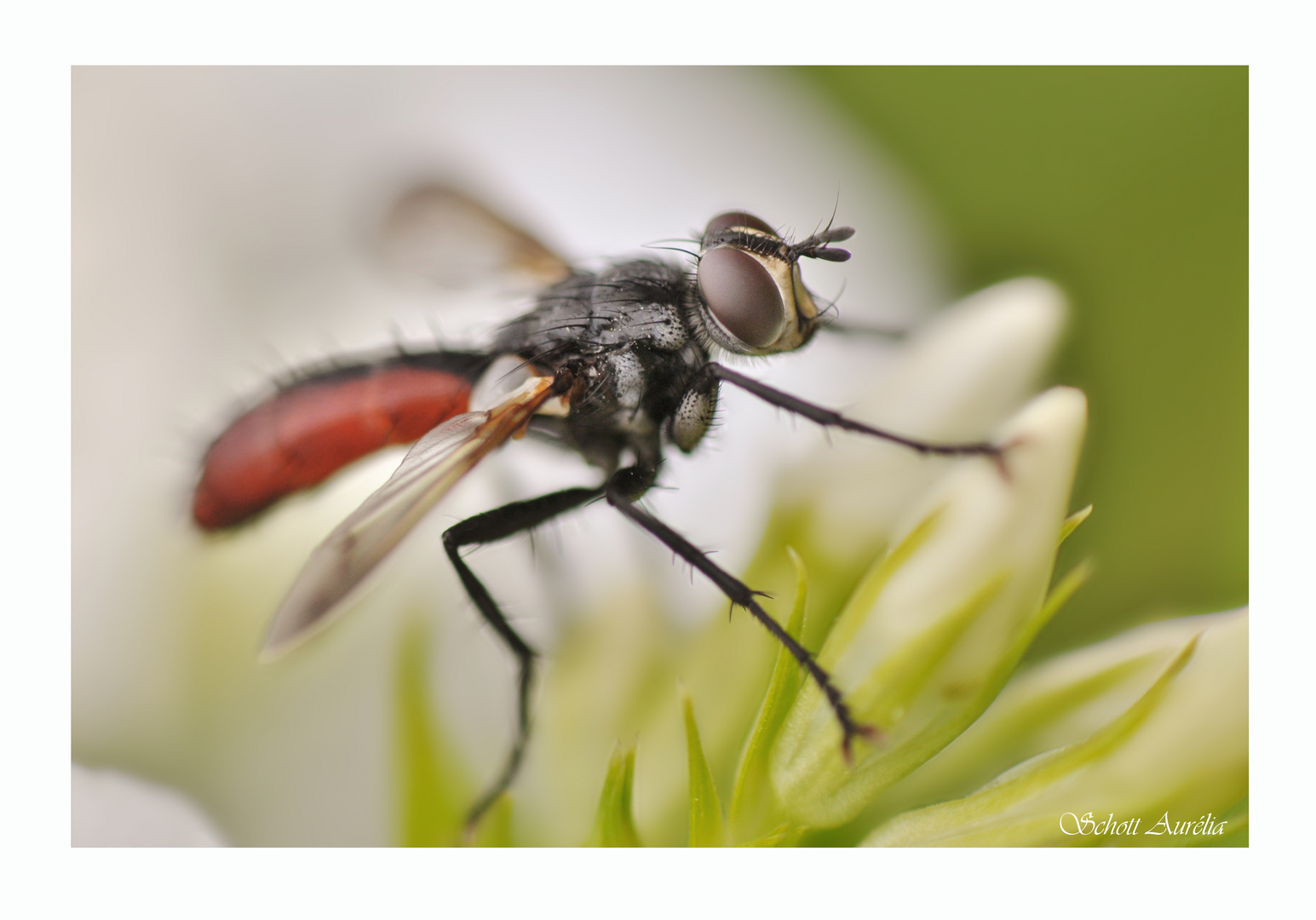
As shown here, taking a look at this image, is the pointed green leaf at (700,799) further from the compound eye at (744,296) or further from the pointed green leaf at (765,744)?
the compound eye at (744,296)

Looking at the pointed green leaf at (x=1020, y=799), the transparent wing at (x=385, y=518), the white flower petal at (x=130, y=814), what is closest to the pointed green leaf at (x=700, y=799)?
the pointed green leaf at (x=1020, y=799)

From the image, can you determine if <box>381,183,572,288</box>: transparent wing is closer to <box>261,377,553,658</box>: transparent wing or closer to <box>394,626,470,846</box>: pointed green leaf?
<box>261,377,553,658</box>: transparent wing

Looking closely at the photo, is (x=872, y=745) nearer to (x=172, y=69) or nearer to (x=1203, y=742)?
(x=1203, y=742)

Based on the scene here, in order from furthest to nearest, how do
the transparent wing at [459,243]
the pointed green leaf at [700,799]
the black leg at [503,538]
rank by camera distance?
the transparent wing at [459,243] → the black leg at [503,538] → the pointed green leaf at [700,799]

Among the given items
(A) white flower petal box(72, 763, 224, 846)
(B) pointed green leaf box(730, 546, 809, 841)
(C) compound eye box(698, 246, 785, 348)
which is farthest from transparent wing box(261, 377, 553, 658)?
(A) white flower petal box(72, 763, 224, 846)

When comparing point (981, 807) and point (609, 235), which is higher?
point (609, 235)

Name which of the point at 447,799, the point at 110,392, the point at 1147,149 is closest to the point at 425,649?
the point at 447,799
